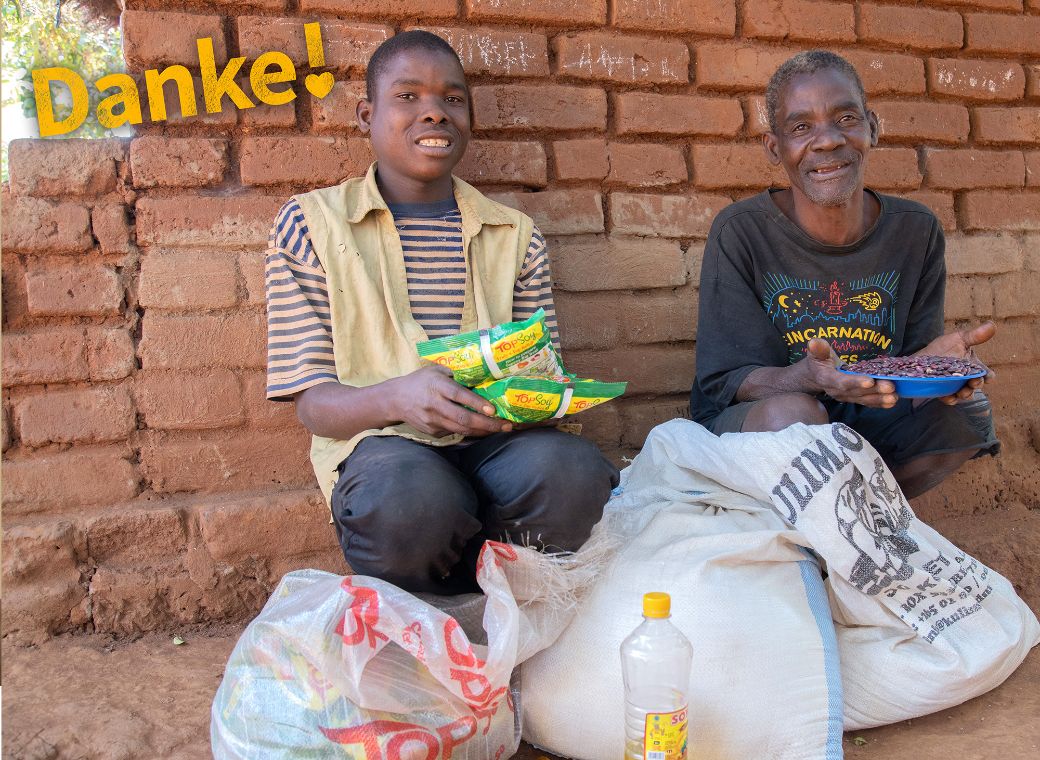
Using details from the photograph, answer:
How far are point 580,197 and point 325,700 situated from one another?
5.69ft

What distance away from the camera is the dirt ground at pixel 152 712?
1.96m

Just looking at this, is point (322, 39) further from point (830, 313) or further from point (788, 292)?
point (830, 313)

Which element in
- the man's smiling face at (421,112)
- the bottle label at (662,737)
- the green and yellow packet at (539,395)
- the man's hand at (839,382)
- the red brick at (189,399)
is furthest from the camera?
the red brick at (189,399)

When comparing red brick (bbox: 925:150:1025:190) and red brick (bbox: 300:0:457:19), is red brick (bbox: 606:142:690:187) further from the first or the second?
red brick (bbox: 925:150:1025:190)

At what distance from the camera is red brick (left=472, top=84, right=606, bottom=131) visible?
2768 mm

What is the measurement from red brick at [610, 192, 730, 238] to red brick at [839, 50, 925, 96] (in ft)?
2.16

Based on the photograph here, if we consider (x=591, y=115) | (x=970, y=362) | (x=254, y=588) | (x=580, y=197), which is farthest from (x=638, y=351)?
(x=254, y=588)

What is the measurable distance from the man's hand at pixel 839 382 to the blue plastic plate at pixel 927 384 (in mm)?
21

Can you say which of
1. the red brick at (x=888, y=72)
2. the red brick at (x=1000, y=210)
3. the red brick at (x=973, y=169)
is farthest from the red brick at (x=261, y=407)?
the red brick at (x=1000, y=210)

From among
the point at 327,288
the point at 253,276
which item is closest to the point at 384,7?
the point at 253,276

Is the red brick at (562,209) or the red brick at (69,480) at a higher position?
the red brick at (562,209)

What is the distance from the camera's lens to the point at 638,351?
116 inches

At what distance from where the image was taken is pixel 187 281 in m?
2.54

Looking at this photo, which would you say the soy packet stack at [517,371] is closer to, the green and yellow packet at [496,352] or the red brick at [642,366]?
the green and yellow packet at [496,352]
